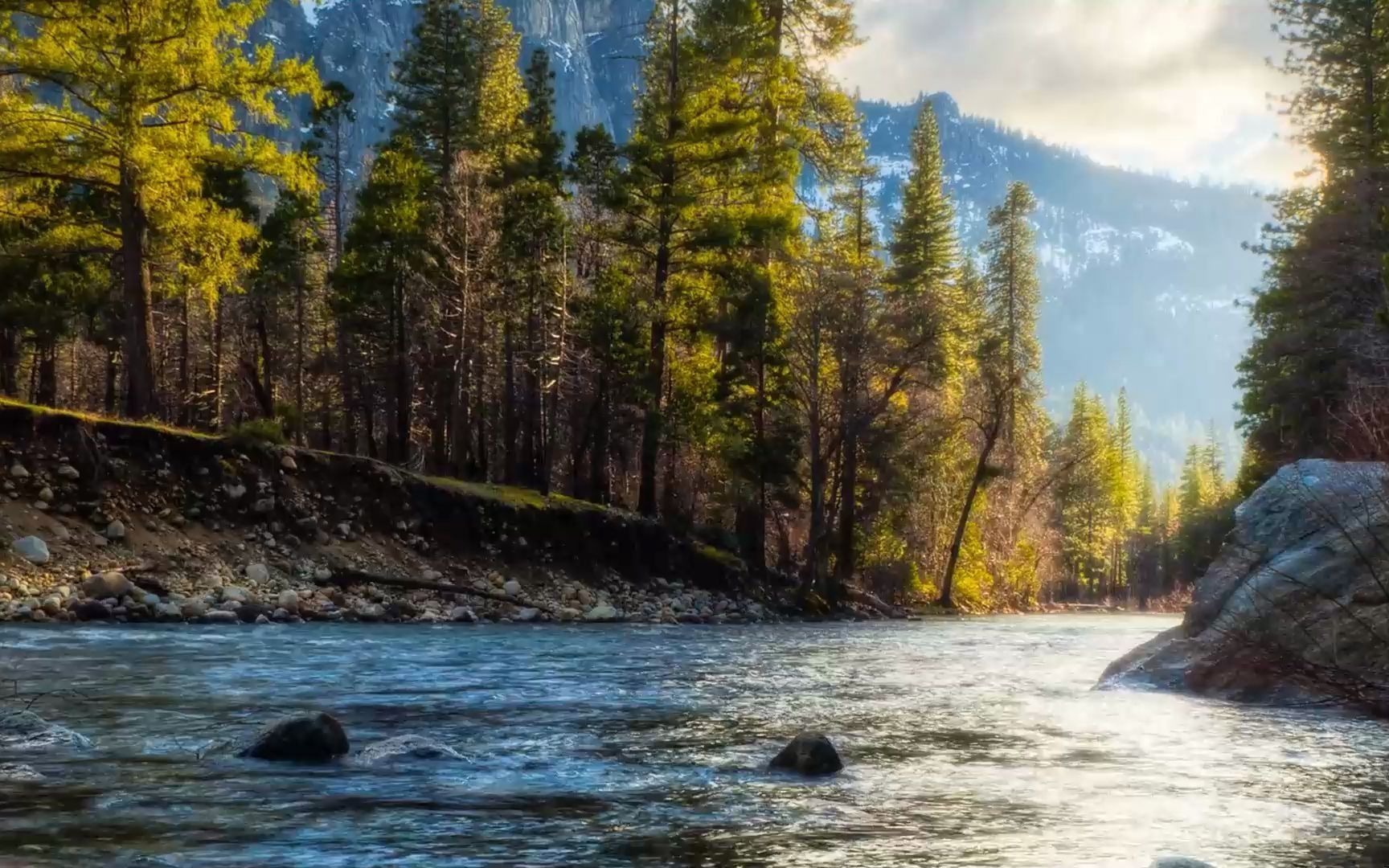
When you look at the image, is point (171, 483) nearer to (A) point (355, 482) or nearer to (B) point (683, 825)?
(A) point (355, 482)

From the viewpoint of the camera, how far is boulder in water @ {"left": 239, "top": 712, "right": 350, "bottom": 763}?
696 cm

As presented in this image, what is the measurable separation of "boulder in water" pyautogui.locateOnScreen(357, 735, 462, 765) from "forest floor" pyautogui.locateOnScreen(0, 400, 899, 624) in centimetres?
1136

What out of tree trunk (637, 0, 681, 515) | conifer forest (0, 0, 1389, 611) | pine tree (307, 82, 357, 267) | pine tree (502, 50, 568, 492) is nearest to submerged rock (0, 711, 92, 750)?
conifer forest (0, 0, 1389, 611)

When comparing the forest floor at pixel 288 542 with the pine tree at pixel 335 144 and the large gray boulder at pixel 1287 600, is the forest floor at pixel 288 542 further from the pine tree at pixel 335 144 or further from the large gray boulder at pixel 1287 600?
the pine tree at pixel 335 144

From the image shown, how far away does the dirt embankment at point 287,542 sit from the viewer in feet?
58.9

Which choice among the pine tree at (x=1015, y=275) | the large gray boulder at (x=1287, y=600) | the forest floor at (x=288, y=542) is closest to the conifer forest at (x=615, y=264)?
the forest floor at (x=288, y=542)

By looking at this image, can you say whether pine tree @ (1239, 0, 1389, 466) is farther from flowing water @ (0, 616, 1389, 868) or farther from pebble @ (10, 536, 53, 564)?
pebble @ (10, 536, 53, 564)

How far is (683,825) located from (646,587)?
845 inches

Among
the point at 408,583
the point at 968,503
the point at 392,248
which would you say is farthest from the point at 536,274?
the point at 968,503

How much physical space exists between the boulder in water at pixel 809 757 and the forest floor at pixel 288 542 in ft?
42.5

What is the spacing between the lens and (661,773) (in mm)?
6930

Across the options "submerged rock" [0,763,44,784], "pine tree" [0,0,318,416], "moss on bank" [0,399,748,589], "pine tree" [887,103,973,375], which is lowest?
"submerged rock" [0,763,44,784]

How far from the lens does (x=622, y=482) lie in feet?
144

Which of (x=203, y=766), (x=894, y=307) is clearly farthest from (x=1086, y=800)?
(x=894, y=307)
